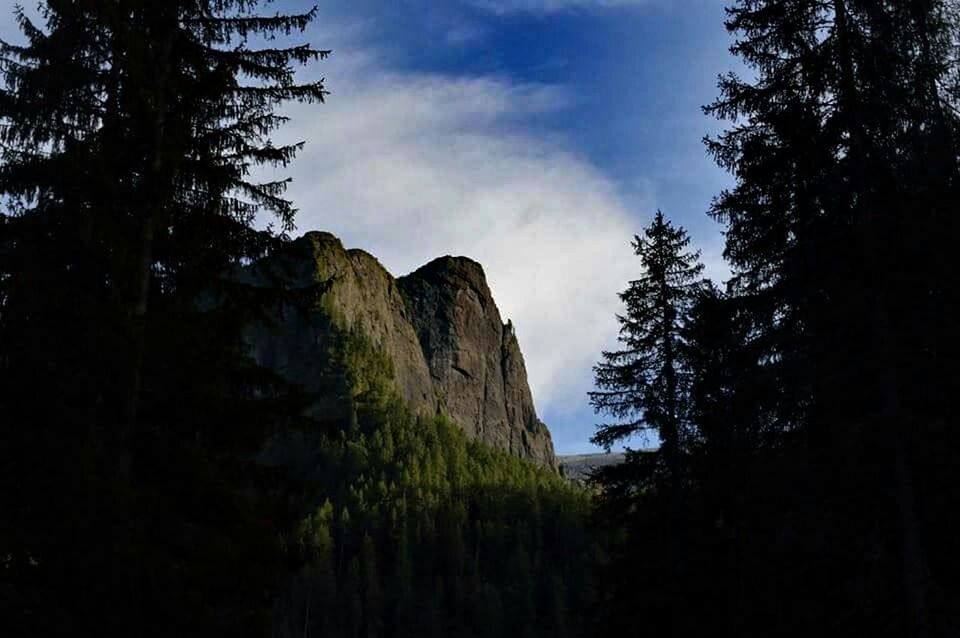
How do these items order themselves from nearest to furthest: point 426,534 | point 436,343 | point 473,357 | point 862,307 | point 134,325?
point 134,325, point 862,307, point 426,534, point 436,343, point 473,357

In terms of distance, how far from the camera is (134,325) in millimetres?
8562

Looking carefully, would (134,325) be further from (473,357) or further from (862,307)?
(473,357)

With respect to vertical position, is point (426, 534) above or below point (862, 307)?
below

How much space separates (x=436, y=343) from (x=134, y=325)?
540 ft

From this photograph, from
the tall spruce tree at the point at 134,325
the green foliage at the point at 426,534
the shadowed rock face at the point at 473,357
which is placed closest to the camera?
the tall spruce tree at the point at 134,325

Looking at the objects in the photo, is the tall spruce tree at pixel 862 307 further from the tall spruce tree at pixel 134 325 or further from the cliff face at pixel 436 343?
the cliff face at pixel 436 343

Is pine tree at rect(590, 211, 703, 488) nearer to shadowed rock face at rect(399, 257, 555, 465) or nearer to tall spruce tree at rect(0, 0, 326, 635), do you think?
tall spruce tree at rect(0, 0, 326, 635)

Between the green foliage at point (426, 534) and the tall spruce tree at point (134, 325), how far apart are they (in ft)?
177

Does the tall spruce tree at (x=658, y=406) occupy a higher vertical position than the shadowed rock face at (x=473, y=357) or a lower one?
lower

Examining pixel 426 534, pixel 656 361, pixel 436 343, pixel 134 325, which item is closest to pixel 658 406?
pixel 656 361

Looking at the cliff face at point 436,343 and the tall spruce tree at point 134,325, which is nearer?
the tall spruce tree at point 134,325

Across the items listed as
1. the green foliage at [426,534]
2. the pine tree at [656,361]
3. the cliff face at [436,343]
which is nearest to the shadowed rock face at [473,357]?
the cliff face at [436,343]

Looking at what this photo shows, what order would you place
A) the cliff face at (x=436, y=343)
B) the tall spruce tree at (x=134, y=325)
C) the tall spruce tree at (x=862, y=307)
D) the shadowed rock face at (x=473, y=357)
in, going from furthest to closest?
the shadowed rock face at (x=473, y=357), the cliff face at (x=436, y=343), the tall spruce tree at (x=862, y=307), the tall spruce tree at (x=134, y=325)

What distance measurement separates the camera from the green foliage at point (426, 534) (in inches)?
3238
